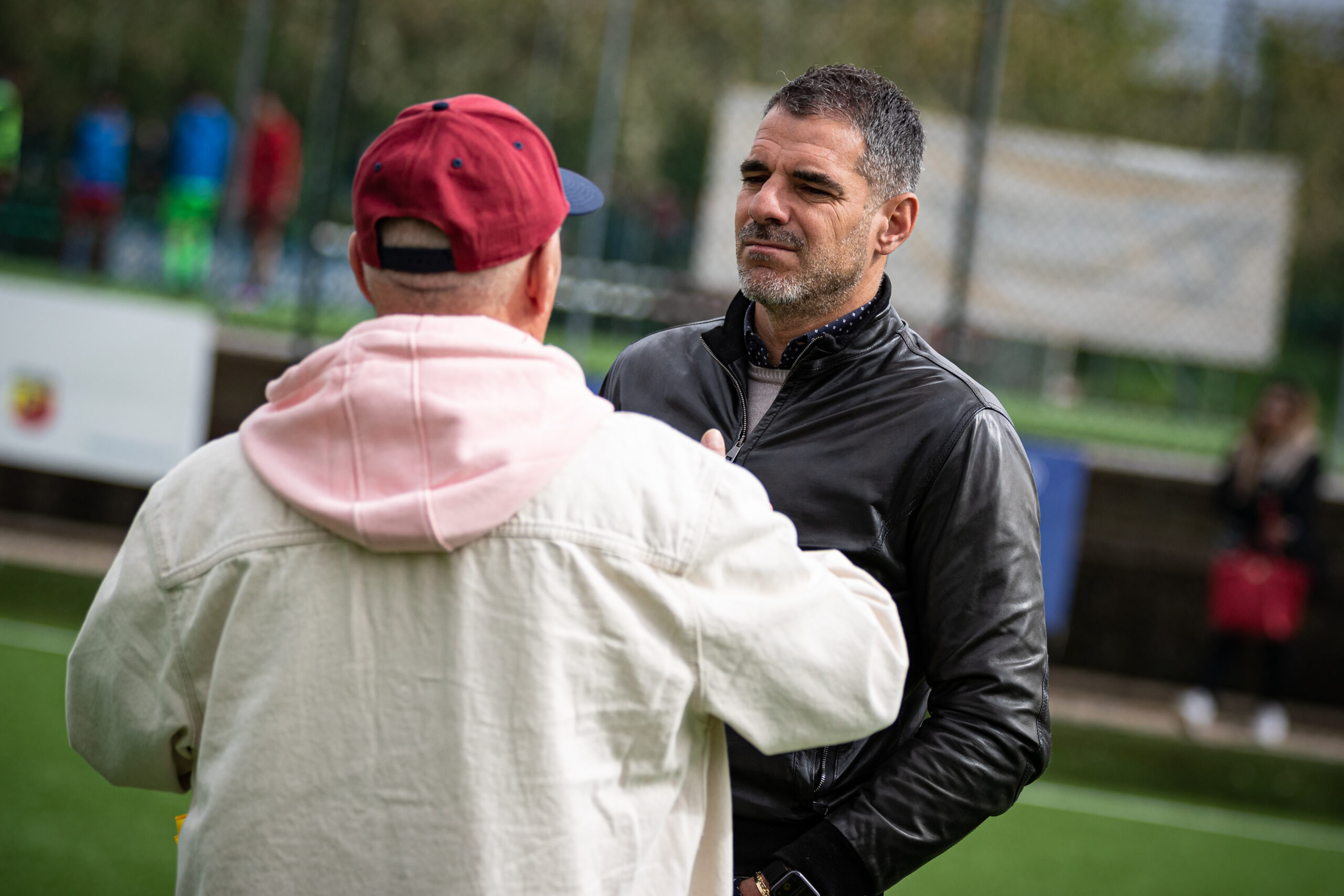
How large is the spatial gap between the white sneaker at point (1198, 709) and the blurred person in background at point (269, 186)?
26.3ft

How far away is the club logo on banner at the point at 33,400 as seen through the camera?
285 inches

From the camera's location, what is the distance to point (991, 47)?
7031 millimetres

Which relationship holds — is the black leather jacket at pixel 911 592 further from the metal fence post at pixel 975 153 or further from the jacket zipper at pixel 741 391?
the metal fence post at pixel 975 153

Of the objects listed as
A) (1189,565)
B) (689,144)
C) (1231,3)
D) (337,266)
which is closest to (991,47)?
(1231,3)

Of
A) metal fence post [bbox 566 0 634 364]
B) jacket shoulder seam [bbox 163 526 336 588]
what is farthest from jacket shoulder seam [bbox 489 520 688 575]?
metal fence post [bbox 566 0 634 364]

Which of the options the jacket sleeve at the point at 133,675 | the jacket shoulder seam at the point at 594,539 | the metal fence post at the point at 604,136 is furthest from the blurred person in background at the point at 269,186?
the jacket shoulder seam at the point at 594,539

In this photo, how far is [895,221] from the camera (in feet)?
7.89

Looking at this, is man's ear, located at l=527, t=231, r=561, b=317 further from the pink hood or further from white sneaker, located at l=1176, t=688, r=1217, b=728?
white sneaker, located at l=1176, t=688, r=1217, b=728

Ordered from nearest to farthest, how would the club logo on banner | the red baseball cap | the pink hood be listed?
1. the pink hood
2. the red baseball cap
3. the club logo on banner

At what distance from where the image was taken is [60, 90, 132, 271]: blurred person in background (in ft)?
36.4

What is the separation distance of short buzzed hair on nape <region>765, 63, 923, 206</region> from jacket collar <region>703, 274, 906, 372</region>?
0.19 m

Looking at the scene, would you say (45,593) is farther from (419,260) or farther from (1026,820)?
(419,260)

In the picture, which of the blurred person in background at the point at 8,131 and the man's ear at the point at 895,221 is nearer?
the man's ear at the point at 895,221

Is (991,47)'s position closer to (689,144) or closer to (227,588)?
(227,588)
